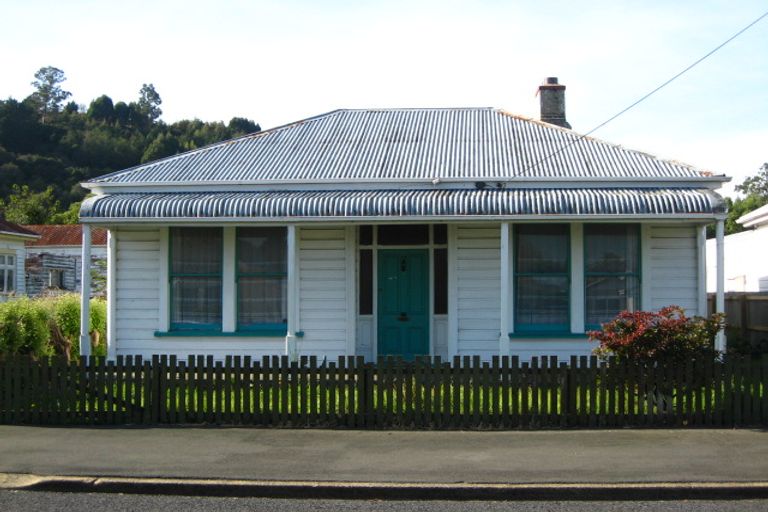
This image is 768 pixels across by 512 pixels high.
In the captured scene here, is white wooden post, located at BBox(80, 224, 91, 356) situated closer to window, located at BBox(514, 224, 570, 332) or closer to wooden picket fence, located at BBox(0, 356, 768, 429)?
wooden picket fence, located at BBox(0, 356, 768, 429)

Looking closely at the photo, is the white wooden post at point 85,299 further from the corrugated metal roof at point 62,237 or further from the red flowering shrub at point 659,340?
the corrugated metal roof at point 62,237

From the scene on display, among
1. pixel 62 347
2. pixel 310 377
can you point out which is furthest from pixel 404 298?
pixel 62 347

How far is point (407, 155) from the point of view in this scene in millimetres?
15203

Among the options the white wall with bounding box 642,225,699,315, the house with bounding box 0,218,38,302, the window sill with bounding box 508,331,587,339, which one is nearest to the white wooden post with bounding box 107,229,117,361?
the window sill with bounding box 508,331,587,339

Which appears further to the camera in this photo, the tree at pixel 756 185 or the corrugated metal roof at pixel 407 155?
the tree at pixel 756 185

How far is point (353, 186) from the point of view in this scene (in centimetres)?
1398

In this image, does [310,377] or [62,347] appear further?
[62,347]

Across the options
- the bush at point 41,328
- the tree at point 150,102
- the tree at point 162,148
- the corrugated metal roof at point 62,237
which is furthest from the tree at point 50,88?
the bush at point 41,328

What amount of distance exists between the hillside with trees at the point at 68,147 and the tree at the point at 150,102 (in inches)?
510

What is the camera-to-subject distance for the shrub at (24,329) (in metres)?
15.5

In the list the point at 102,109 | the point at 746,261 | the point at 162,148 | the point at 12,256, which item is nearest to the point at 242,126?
the point at 162,148

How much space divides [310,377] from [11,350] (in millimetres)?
8109

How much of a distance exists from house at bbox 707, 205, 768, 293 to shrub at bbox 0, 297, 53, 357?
14755 millimetres

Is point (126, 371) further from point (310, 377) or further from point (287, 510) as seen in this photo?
point (287, 510)
